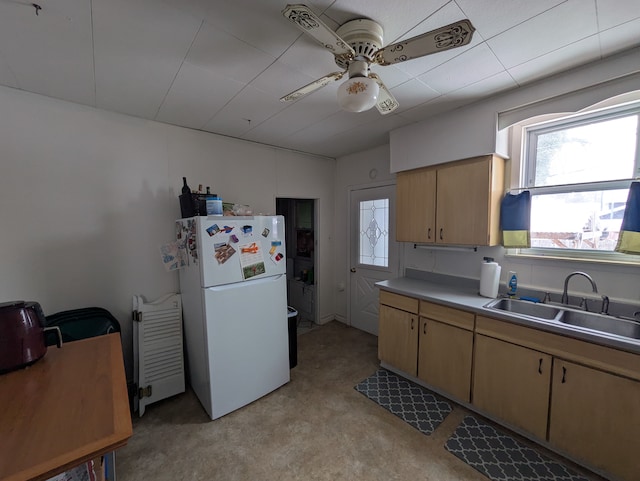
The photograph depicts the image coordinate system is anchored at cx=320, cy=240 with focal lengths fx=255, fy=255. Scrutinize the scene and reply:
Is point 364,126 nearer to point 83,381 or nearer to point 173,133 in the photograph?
point 173,133

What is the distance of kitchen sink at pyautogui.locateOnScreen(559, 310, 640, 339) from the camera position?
165 centimetres

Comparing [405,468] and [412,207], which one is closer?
[405,468]

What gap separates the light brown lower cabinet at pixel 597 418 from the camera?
4.57 ft

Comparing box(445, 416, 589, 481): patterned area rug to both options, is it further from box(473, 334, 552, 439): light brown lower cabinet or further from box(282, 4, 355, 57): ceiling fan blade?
box(282, 4, 355, 57): ceiling fan blade

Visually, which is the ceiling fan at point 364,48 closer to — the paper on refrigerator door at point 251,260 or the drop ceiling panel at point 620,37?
the drop ceiling panel at point 620,37

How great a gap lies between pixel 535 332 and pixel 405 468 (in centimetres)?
123

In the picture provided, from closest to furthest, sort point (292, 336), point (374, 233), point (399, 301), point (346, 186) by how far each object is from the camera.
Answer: point (399, 301) < point (292, 336) < point (374, 233) < point (346, 186)

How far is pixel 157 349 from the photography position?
224cm

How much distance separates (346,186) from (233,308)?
2428 millimetres

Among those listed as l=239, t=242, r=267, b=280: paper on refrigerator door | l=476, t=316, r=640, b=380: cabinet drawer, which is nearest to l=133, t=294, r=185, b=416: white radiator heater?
l=239, t=242, r=267, b=280: paper on refrigerator door

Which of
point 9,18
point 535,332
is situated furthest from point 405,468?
point 9,18

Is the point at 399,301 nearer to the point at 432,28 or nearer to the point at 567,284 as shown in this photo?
the point at 567,284

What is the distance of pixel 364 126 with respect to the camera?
→ 260 centimetres

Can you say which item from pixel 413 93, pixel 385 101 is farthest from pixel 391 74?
pixel 413 93
